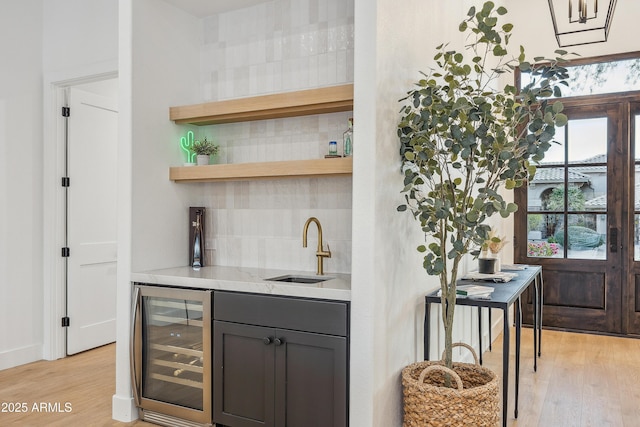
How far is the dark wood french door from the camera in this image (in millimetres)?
5039

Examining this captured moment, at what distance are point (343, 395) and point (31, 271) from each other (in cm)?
304

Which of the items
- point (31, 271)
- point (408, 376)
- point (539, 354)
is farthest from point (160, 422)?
point (539, 354)

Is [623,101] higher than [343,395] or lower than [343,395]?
higher

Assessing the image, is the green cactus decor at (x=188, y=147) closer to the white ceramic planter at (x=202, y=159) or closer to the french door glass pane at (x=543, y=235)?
the white ceramic planter at (x=202, y=159)

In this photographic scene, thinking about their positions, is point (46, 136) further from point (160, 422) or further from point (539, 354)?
point (539, 354)

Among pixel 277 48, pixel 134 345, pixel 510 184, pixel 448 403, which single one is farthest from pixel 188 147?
pixel 448 403

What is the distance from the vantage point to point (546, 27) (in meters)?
5.34

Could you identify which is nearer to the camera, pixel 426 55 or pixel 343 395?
pixel 343 395

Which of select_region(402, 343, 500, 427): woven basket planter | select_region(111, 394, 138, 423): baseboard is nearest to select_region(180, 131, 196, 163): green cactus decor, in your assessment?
select_region(111, 394, 138, 423): baseboard

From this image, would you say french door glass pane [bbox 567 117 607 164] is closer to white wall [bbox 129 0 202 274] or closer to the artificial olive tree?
the artificial olive tree

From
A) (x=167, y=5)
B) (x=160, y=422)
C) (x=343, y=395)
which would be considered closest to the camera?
(x=343, y=395)

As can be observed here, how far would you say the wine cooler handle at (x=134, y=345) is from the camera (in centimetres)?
298

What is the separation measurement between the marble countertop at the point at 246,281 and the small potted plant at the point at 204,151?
0.69 m

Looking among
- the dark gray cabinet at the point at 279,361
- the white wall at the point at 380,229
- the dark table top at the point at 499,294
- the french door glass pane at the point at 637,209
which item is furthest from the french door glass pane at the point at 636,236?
the dark gray cabinet at the point at 279,361
